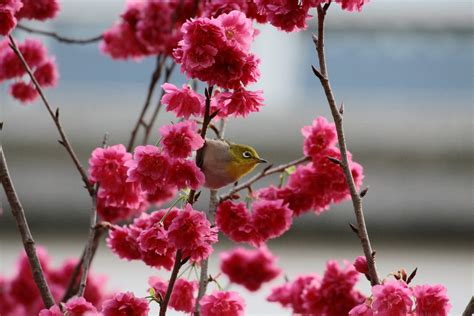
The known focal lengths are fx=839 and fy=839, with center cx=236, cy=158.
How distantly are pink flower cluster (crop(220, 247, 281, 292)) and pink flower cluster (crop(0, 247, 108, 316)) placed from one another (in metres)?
0.30

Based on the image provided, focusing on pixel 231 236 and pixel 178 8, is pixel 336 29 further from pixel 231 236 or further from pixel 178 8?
pixel 231 236

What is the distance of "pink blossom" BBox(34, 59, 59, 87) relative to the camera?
1219 mm

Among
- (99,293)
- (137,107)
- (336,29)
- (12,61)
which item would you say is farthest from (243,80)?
(336,29)

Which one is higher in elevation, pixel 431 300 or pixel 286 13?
pixel 286 13

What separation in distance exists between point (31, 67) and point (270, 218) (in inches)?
19.7

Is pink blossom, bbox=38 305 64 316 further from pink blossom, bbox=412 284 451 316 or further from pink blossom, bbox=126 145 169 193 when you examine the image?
pink blossom, bbox=412 284 451 316

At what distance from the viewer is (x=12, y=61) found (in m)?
1.18

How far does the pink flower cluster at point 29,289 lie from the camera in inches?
57.9

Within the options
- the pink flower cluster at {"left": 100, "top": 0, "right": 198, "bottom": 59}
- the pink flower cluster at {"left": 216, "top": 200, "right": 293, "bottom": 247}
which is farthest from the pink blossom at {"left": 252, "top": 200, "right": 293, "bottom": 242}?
the pink flower cluster at {"left": 100, "top": 0, "right": 198, "bottom": 59}

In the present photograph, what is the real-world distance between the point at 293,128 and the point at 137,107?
0.73 metres

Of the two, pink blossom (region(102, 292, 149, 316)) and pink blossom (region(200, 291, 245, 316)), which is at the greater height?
pink blossom (region(200, 291, 245, 316))

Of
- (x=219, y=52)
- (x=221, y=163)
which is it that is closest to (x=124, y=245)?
(x=221, y=163)

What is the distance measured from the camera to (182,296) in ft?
2.91

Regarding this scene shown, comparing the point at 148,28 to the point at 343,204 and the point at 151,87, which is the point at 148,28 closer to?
the point at 151,87
